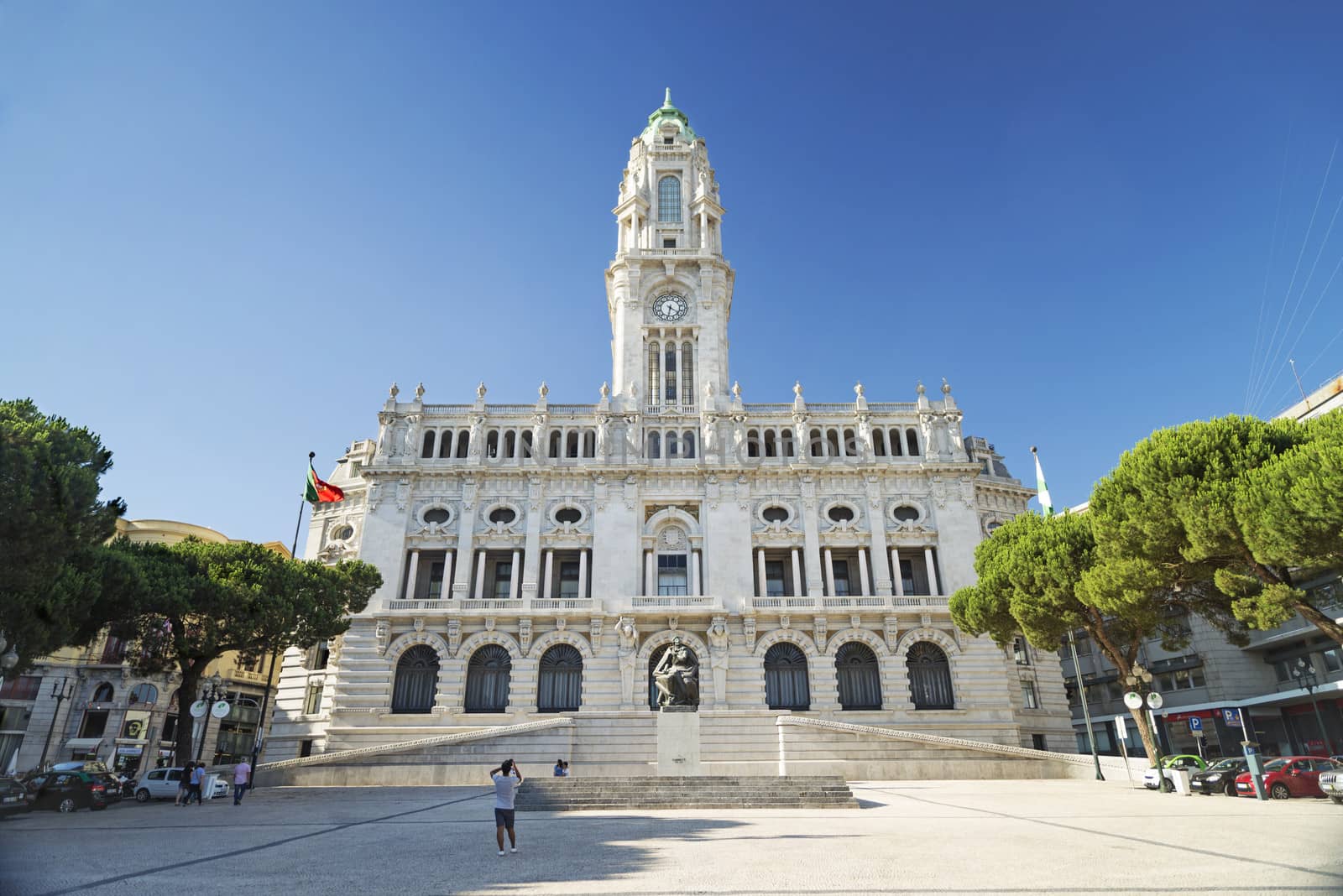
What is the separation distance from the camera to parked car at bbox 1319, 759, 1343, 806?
2161 cm

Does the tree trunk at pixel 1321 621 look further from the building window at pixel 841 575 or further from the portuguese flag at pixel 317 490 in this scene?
the portuguese flag at pixel 317 490

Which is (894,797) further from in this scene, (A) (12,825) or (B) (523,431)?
(B) (523,431)

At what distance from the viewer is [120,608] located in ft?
104

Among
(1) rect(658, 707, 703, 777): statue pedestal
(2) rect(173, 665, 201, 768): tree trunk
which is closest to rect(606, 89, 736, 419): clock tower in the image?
(1) rect(658, 707, 703, 777): statue pedestal

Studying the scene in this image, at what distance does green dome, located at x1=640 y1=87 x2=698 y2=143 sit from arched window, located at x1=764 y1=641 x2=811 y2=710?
43279 millimetres

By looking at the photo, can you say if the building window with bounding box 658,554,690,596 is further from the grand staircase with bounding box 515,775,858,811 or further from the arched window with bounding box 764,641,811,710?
the grand staircase with bounding box 515,775,858,811

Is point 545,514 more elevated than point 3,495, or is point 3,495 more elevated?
point 545,514

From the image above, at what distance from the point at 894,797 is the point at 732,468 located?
25.5 meters

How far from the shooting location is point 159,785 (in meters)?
31.3

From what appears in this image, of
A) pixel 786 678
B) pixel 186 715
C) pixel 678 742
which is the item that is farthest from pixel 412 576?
pixel 786 678

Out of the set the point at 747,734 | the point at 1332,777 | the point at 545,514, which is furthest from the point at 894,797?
the point at 545,514

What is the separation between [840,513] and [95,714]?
2052 inches

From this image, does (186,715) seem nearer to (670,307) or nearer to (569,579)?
(569,579)

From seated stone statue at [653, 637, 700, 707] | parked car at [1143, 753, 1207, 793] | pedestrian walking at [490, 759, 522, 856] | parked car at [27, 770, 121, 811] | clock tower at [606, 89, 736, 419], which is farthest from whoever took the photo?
clock tower at [606, 89, 736, 419]
